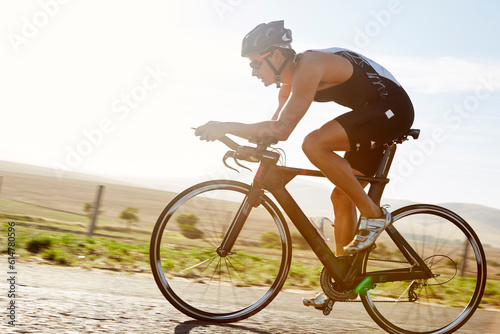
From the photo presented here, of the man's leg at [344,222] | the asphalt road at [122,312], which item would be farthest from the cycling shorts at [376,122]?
the asphalt road at [122,312]

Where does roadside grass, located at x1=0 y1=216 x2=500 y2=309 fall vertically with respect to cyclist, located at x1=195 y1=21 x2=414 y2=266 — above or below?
below

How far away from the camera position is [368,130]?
12.0 feet

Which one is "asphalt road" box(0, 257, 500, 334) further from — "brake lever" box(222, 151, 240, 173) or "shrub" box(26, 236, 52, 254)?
"shrub" box(26, 236, 52, 254)

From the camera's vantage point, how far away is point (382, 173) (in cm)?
389

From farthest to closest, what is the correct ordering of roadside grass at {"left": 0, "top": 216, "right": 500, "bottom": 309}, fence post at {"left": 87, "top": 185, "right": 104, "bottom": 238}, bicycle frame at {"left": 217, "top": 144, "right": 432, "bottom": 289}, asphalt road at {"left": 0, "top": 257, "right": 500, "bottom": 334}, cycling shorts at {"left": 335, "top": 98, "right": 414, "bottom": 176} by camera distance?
fence post at {"left": 87, "top": 185, "right": 104, "bottom": 238} < roadside grass at {"left": 0, "top": 216, "right": 500, "bottom": 309} < bicycle frame at {"left": 217, "top": 144, "right": 432, "bottom": 289} < cycling shorts at {"left": 335, "top": 98, "right": 414, "bottom": 176} < asphalt road at {"left": 0, "top": 257, "right": 500, "bottom": 334}

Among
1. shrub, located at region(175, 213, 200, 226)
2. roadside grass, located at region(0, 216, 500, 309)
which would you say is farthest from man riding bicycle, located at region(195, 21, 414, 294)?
roadside grass, located at region(0, 216, 500, 309)

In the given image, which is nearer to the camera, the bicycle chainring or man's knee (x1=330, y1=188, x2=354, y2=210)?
the bicycle chainring

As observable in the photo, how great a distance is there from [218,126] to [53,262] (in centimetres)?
336

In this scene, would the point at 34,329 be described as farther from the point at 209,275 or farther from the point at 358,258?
the point at 358,258

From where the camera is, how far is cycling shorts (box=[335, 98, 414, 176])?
143 inches

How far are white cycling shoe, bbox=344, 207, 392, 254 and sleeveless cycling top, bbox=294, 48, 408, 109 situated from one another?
82 cm

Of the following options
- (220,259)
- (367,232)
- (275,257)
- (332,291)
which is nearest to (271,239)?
(275,257)

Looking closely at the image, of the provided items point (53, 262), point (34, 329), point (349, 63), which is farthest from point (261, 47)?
point (53, 262)

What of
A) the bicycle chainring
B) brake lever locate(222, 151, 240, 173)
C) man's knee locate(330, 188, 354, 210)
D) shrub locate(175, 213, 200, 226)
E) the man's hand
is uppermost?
the man's hand
